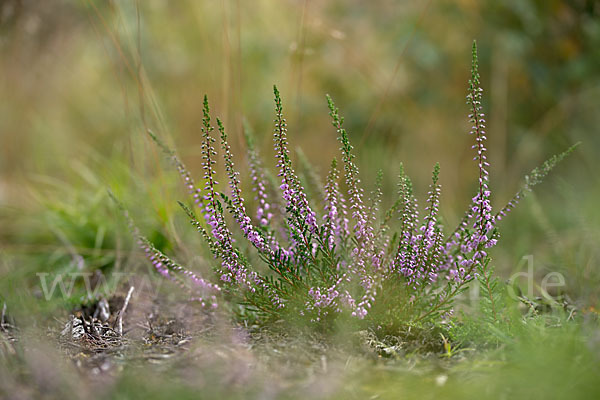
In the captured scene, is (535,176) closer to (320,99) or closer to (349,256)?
(349,256)

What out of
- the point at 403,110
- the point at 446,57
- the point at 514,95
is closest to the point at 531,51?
the point at 514,95

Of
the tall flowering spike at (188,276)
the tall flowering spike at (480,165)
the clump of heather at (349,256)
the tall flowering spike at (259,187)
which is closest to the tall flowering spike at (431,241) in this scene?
the clump of heather at (349,256)

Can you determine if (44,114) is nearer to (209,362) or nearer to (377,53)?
(377,53)

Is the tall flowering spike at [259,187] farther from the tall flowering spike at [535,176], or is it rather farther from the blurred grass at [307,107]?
the tall flowering spike at [535,176]

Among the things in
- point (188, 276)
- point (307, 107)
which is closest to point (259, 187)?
point (188, 276)

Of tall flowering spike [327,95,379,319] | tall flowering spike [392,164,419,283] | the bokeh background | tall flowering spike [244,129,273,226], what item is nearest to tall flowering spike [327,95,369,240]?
tall flowering spike [327,95,379,319]

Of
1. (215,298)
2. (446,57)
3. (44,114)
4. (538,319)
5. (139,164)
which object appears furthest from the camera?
(44,114)
